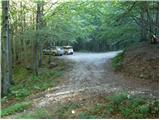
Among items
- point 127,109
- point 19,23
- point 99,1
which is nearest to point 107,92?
point 127,109

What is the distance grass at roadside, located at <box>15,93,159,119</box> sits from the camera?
9.55 meters

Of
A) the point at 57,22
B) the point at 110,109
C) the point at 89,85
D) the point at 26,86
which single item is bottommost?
the point at 26,86

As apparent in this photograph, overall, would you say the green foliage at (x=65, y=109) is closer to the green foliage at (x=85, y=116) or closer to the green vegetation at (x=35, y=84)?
the green foliage at (x=85, y=116)

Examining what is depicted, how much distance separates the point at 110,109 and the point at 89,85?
22.8 feet

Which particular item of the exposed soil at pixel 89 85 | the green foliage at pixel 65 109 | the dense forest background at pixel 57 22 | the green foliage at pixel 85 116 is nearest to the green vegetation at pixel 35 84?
the dense forest background at pixel 57 22

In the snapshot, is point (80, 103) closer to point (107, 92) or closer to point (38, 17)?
point (107, 92)

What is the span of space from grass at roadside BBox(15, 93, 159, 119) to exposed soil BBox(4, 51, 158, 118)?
1.01 meters

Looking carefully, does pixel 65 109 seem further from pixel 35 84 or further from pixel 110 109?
→ pixel 35 84

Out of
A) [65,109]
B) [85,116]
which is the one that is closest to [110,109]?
[85,116]

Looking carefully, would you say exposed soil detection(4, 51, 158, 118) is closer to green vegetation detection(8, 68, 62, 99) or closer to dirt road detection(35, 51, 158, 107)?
dirt road detection(35, 51, 158, 107)

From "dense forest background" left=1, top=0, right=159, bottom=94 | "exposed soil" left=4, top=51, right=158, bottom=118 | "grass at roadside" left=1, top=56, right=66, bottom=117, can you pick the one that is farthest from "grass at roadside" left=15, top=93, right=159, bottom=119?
"dense forest background" left=1, top=0, right=159, bottom=94

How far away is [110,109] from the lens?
10.2 m

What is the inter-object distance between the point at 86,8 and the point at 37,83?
5861 mm

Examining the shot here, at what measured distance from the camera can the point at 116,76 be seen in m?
20.0
